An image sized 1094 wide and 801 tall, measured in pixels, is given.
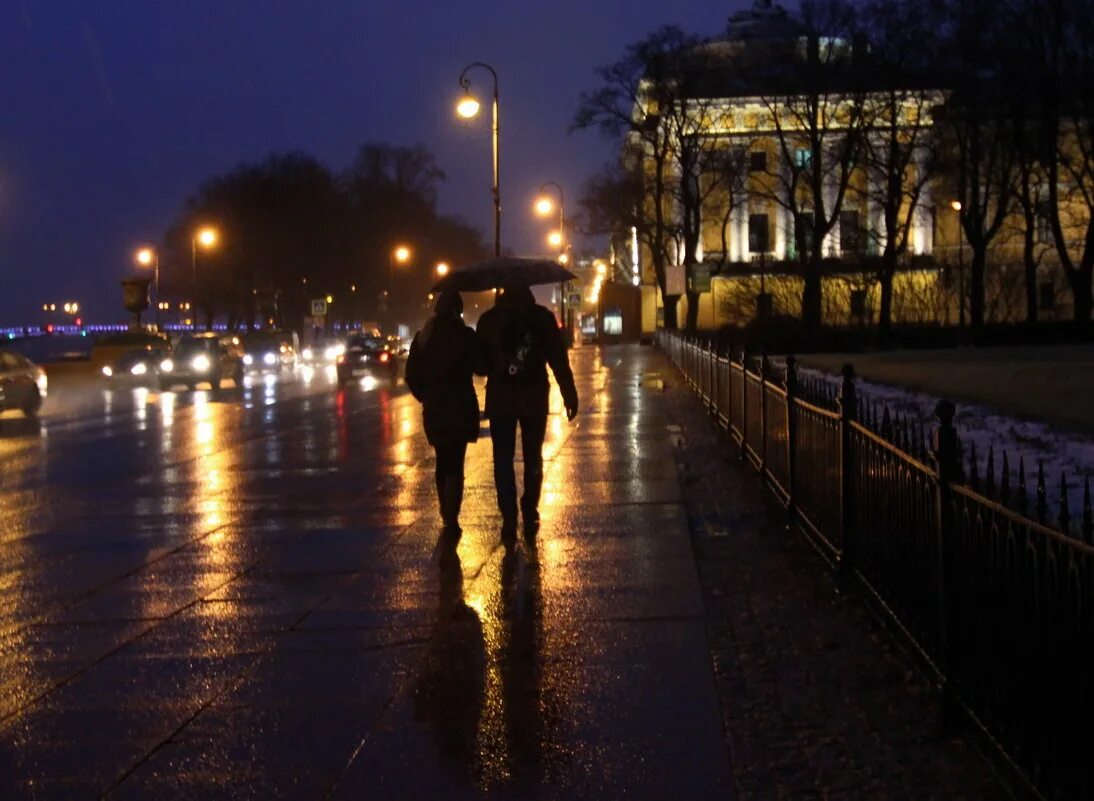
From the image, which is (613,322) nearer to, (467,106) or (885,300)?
(885,300)

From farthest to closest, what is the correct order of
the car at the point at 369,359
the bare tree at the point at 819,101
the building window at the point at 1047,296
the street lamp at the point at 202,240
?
the building window at the point at 1047,296, the street lamp at the point at 202,240, the bare tree at the point at 819,101, the car at the point at 369,359

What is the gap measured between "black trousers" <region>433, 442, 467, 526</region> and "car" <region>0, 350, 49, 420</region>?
21051 mm

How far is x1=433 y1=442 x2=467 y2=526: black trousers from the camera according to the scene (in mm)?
11289

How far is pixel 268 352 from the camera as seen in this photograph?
66000 millimetres

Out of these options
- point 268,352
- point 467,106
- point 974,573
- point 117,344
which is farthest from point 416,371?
point 268,352

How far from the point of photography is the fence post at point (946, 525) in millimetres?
6051

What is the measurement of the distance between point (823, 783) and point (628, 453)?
42.4 feet

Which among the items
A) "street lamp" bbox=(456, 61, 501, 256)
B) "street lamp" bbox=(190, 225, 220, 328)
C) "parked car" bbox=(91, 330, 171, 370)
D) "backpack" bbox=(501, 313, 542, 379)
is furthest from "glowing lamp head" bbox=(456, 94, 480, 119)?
"street lamp" bbox=(190, 225, 220, 328)

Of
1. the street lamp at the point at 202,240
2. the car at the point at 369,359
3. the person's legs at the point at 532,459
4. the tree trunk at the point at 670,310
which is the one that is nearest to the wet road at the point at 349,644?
the person's legs at the point at 532,459

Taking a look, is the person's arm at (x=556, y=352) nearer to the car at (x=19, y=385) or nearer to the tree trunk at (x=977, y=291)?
the car at (x=19, y=385)

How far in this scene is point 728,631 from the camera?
8.05 meters

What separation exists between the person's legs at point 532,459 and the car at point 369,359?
34.5m

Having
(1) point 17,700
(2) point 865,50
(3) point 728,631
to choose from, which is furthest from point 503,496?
(2) point 865,50

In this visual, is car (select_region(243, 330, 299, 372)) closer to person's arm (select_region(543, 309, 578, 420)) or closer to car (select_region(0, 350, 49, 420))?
car (select_region(0, 350, 49, 420))
